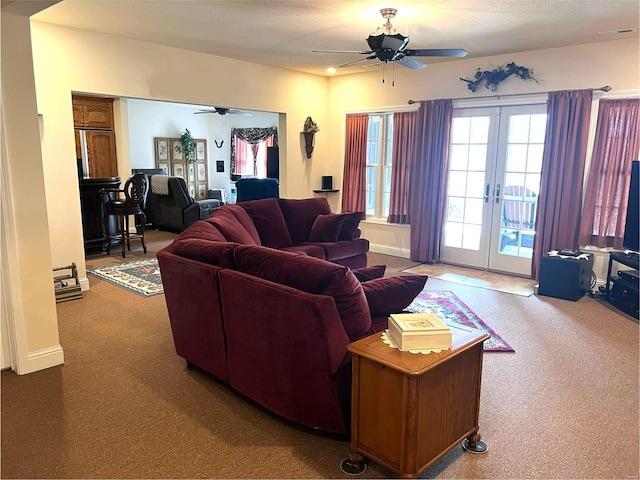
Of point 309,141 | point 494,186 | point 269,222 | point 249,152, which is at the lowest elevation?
point 269,222

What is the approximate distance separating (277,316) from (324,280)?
309 mm

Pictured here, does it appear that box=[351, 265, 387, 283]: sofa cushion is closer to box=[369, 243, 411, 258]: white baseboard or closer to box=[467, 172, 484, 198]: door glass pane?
box=[467, 172, 484, 198]: door glass pane

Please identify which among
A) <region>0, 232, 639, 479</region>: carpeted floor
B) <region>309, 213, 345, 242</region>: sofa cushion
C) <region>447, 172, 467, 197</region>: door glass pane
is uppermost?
<region>447, 172, 467, 197</region>: door glass pane

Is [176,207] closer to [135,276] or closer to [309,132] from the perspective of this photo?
[309,132]

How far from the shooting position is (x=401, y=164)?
→ 655 centimetres

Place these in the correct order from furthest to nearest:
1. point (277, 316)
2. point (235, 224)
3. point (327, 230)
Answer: point (327, 230) → point (235, 224) → point (277, 316)

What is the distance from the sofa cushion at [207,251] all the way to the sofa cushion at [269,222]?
1923 millimetres

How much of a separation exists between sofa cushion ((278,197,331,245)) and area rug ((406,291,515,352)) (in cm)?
150

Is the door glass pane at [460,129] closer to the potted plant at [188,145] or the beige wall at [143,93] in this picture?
the beige wall at [143,93]

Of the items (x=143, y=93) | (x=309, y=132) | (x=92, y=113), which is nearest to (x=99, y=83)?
(x=143, y=93)

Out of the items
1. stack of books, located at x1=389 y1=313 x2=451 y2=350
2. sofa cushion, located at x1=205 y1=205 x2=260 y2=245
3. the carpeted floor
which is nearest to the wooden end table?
stack of books, located at x1=389 y1=313 x2=451 y2=350

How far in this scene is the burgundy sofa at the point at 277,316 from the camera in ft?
7.01

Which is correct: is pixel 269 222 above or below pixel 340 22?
below

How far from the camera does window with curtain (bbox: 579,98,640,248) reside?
4734 millimetres
